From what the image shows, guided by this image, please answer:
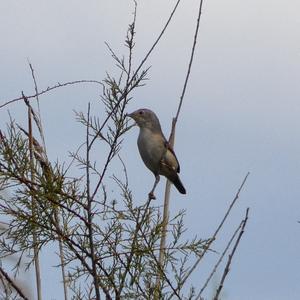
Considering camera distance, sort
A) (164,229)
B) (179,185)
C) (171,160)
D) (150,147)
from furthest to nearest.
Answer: (179,185) → (171,160) → (150,147) → (164,229)

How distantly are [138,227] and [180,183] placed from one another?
10.7ft

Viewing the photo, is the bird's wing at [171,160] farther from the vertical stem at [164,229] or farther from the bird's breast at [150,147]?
the vertical stem at [164,229]

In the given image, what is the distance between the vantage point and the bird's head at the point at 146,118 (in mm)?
5141

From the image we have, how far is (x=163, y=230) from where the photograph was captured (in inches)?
100

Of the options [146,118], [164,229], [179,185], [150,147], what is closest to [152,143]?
[150,147]

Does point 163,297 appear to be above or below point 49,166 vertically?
below

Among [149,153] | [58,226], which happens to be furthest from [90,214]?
[149,153]

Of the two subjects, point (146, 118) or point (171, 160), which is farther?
point (171, 160)

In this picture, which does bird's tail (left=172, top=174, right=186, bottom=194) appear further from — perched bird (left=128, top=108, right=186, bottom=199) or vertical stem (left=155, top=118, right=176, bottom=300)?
vertical stem (left=155, top=118, right=176, bottom=300)

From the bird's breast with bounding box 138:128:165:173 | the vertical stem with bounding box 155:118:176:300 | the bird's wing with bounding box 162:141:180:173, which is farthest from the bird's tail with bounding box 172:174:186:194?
the vertical stem with bounding box 155:118:176:300

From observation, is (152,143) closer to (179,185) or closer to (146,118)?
(146,118)

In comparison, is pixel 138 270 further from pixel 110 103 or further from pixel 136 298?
pixel 110 103

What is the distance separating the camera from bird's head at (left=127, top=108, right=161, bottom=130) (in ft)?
16.9

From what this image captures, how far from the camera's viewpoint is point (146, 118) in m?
5.20
